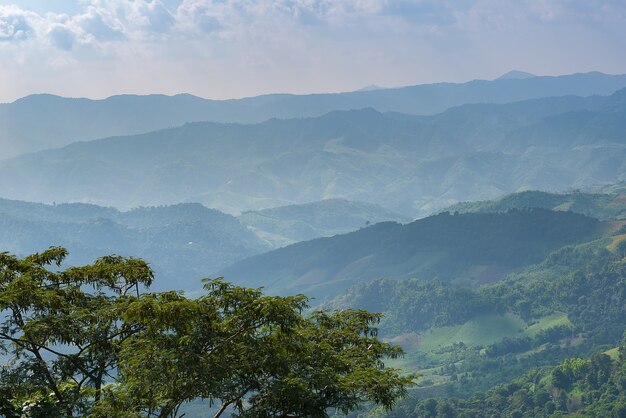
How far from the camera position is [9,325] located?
2483 centimetres

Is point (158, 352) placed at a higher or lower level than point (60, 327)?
lower

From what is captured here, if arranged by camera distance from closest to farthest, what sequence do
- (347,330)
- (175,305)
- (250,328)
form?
(175,305)
(250,328)
(347,330)

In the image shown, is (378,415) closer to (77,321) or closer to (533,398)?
(533,398)

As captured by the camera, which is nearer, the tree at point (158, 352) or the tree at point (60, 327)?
the tree at point (158, 352)

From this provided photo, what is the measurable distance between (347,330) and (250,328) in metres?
7.80

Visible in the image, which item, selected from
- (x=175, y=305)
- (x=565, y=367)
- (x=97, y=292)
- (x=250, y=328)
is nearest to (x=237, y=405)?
(x=250, y=328)

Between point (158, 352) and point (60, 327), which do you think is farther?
point (60, 327)

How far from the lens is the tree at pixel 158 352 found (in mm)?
24000

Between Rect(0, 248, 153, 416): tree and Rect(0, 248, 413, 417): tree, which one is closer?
Rect(0, 248, 413, 417): tree

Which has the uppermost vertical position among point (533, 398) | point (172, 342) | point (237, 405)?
point (172, 342)

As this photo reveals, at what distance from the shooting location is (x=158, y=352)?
24.3 m

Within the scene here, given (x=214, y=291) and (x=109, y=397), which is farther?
(x=214, y=291)

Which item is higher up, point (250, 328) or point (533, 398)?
point (250, 328)

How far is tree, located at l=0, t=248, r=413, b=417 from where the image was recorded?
24000 mm
